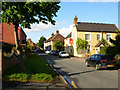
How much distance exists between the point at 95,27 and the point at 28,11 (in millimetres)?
30775

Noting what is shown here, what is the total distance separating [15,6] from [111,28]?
110 feet

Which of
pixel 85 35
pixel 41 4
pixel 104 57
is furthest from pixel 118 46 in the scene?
pixel 85 35

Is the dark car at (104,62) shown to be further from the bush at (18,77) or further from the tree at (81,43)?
the tree at (81,43)

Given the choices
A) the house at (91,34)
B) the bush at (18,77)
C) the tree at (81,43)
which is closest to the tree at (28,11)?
the bush at (18,77)

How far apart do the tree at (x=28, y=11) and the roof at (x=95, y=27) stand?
25.9 meters

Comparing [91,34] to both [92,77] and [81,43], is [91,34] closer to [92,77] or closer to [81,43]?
[81,43]

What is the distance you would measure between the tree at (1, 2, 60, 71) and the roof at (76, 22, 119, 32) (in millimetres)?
25877

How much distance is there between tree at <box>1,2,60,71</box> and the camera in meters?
7.59

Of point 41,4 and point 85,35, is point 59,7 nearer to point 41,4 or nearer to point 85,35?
point 41,4

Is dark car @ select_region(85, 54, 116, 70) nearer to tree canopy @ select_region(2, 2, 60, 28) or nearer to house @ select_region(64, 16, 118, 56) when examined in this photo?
tree canopy @ select_region(2, 2, 60, 28)

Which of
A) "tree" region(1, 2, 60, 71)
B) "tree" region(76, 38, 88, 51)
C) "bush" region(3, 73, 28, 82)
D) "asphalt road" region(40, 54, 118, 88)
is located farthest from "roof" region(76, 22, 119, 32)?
"bush" region(3, 73, 28, 82)

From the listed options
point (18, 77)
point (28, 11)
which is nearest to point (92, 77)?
point (18, 77)

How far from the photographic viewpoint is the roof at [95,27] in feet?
115

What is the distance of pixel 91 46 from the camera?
34.3 m
